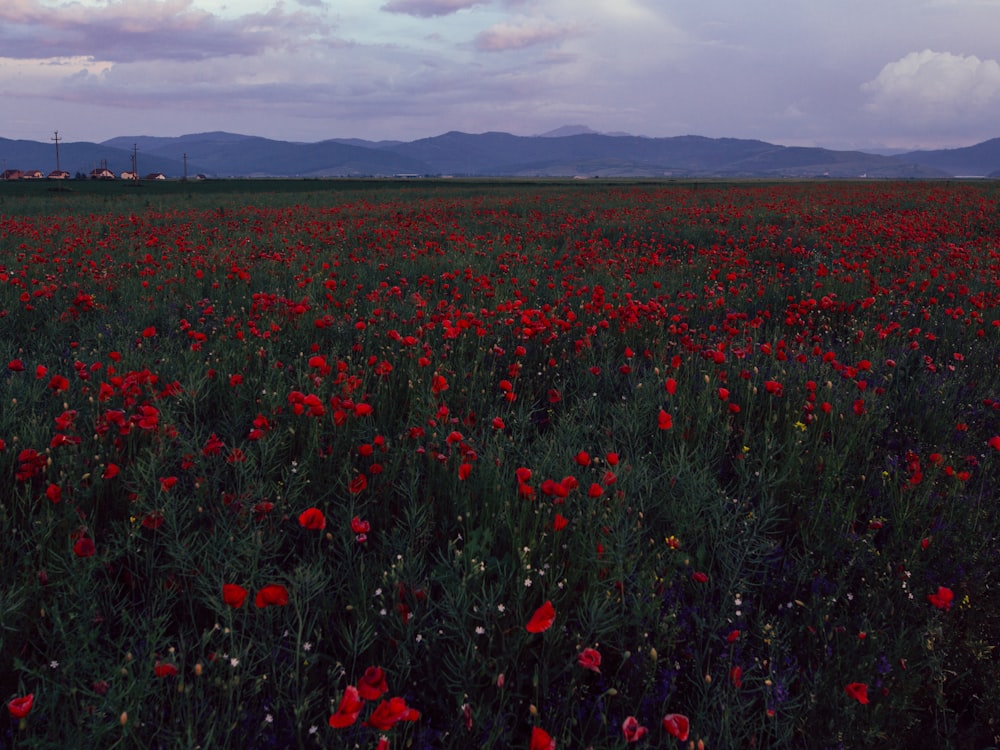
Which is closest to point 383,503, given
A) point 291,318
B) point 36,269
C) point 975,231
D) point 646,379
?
point 646,379

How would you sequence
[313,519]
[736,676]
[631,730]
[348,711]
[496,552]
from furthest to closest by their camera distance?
1. [496,552]
2. [313,519]
3. [736,676]
4. [631,730]
5. [348,711]

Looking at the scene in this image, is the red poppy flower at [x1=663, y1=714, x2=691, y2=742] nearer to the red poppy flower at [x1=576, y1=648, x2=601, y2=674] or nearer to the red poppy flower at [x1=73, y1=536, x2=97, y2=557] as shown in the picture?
the red poppy flower at [x1=576, y1=648, x2=601, y2=674]

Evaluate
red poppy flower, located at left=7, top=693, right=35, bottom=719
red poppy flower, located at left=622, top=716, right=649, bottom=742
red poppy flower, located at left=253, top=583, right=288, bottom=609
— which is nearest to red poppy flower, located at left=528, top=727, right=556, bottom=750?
red poppy flower, located at left=622, top=716, right=649, bottom=742

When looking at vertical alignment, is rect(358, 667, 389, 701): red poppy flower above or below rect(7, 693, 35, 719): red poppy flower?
above

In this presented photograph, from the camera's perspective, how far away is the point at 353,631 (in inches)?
77.0

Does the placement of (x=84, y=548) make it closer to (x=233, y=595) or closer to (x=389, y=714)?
(x=233, y=595)

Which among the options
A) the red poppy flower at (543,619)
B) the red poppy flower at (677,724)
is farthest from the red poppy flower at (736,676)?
the red poppy flower at (543,619)

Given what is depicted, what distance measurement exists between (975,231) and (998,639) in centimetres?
1218

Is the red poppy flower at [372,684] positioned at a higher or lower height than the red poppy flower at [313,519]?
lower

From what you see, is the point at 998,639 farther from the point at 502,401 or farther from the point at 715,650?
the point at 502,401

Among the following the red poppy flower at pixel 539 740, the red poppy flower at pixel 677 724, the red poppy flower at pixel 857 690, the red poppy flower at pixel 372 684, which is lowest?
the red poppy flower at pixel 857 690

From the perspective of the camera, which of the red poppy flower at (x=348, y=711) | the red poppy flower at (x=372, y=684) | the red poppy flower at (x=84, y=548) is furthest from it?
the red poppy flower at (x=84, y=548)

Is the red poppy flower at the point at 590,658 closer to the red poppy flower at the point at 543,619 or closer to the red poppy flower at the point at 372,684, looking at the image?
the red poppy flower at the point at 543,619

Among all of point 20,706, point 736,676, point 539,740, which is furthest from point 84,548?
point 736,676
